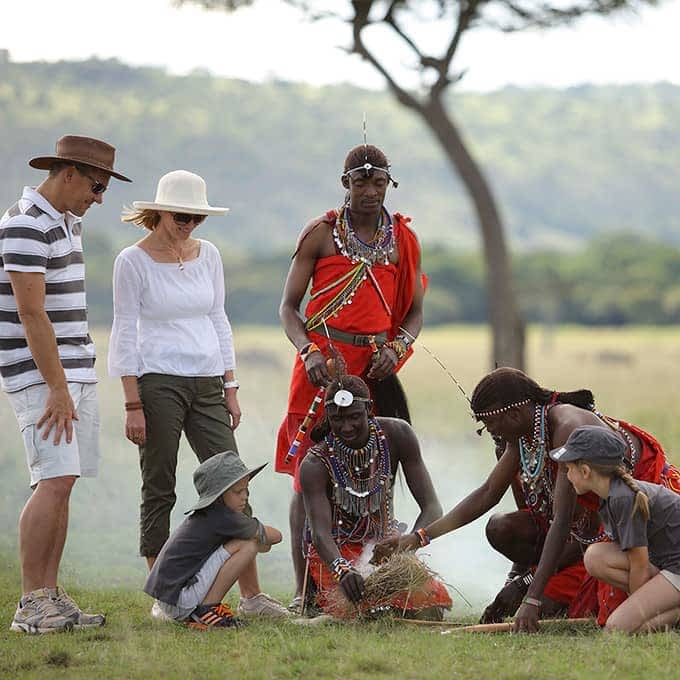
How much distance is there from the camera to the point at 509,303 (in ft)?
47.0

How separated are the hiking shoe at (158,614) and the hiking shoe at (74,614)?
0.25 meters

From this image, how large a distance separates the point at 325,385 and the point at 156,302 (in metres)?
0.93

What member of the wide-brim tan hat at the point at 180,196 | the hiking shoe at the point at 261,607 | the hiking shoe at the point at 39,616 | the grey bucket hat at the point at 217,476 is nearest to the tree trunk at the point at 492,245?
the wide-brim tan hat at the point at 180,196

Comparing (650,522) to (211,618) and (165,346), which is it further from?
(165,346)

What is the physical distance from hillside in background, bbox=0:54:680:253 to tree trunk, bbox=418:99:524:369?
447cm

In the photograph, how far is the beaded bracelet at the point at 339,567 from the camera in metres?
5.48

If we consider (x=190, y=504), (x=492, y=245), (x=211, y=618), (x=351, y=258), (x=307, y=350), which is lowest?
(x=190, y=504)

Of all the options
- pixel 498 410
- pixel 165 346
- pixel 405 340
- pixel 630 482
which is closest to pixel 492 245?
pixel 405 340

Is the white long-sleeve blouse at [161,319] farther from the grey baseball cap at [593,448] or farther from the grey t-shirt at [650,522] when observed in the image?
the grey t-shirt at [650,522]

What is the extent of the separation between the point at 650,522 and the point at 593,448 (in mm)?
412

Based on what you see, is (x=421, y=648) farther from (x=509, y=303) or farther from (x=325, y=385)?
(x=509, y=303)

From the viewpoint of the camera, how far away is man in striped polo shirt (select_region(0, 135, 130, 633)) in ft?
17.7

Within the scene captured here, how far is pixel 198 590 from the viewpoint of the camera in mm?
5500

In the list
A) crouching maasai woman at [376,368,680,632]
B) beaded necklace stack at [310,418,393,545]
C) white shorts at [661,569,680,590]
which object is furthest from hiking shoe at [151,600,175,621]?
white shorts at [661,569,680,590]
